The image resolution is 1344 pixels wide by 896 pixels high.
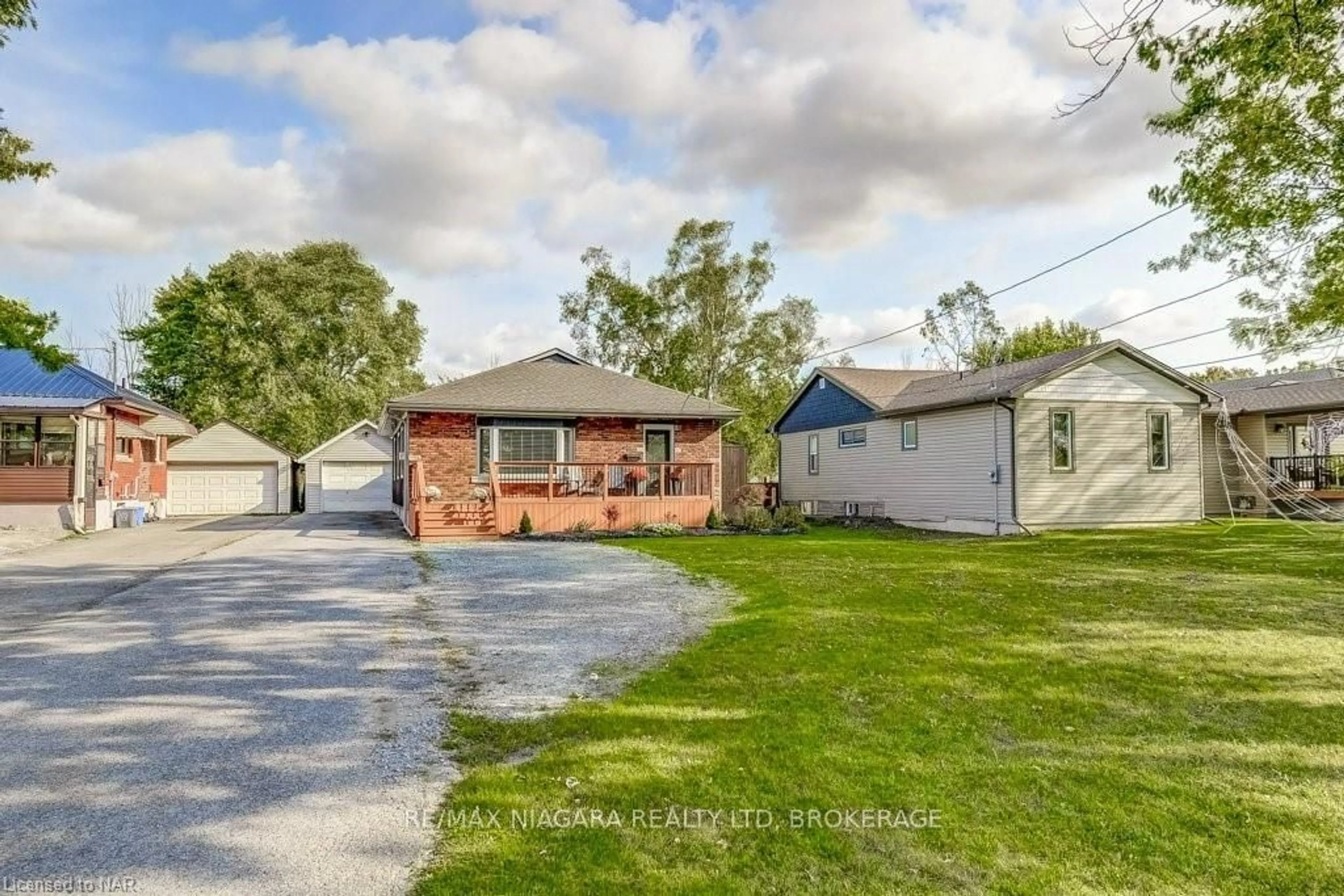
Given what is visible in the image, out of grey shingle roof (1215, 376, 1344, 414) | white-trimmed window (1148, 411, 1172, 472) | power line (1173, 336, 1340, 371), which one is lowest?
white-trimmed window (1148, 411, 1172, 472)

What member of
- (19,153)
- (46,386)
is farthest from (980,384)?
(46,386)

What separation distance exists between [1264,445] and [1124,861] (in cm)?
2311

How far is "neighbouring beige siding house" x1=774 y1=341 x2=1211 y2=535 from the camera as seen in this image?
1597cm

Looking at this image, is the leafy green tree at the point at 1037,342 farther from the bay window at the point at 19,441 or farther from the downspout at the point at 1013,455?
the bay window at the point at 19,441

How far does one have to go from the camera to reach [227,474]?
26109 millimetres

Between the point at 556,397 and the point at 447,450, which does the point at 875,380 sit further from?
the point at 447,450

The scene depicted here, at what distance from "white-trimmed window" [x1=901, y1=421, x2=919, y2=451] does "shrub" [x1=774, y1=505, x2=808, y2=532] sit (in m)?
3.46

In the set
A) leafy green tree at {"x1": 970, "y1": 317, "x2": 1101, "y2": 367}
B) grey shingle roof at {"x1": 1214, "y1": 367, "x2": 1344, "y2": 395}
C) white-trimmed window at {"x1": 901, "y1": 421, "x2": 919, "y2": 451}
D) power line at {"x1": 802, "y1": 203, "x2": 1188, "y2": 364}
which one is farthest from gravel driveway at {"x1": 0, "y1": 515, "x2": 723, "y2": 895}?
leafy green tree at {"x1": 970, "y1": 317, "x2": 1101, "y2": 367}

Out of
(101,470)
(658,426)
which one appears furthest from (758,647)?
(101,470)

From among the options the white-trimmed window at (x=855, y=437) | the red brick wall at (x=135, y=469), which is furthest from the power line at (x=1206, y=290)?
the red brick wall at (x=135, y=469)

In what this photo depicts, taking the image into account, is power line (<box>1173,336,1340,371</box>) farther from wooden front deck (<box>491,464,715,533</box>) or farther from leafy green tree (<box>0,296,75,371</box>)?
leafy green tree (<box>0,296,75,371</box>)

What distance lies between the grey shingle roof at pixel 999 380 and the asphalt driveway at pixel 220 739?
13.1 m

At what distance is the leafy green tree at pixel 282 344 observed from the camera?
32281 millimetres

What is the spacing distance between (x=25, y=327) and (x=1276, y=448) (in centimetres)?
2778
